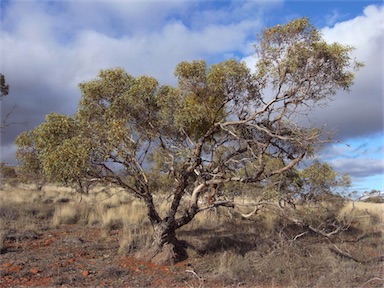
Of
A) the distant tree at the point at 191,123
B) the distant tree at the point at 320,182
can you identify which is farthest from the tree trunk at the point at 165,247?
the distant tree at the point at 320,182

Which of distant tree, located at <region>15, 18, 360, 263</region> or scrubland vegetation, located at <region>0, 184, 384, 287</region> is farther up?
distant tree, located at <region>15, 18, 360, 263</region>

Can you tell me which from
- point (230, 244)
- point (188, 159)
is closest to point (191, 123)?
point (188, 159)

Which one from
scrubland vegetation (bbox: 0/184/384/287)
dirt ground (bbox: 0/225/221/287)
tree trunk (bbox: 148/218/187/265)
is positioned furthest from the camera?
tree trunk (bbox: 148/218/187/265)

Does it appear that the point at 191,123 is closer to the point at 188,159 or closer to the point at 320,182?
the point at 188,159

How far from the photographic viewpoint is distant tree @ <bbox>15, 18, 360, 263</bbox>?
967 cm

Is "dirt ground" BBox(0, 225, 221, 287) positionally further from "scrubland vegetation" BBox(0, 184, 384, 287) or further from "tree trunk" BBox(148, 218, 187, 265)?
"tree trunk" BBox(148, 218, 187, 265)

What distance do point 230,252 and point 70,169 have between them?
5456mm

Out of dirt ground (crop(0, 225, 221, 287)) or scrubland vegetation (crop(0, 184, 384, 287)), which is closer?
dirt ground (crop(0, 225, 221, 287))

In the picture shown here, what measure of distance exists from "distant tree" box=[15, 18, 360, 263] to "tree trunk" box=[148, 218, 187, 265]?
3cm

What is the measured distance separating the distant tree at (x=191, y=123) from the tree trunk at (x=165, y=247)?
0.03 m

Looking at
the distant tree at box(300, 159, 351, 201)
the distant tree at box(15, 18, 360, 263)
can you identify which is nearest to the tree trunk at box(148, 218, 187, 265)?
the distant tree at box(15, 18, 360, 263)

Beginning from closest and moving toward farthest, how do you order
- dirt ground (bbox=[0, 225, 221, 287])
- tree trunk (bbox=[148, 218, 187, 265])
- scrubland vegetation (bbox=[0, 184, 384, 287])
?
dirt ground (bbox=[0, 225, 221, 287]), scrubland vegetation (bbox=[0, 184, 384, 287]), tree trunk (bbox=[148, 218, 187, 265])

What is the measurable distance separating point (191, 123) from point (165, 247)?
3.49 metres

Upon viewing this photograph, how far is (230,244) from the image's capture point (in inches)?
517
